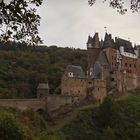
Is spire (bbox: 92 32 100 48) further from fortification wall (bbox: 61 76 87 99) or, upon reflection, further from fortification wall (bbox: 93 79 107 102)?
fortification wall (bbox: 61 76 87 99)

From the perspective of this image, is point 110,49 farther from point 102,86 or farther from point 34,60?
point 34,60

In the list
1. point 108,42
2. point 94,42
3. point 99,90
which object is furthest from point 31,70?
point 99,90

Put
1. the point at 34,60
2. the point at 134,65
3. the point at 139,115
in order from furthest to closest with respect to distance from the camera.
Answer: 1. the point at 34,60
2. the point at 134,65
3. the point at 139,115

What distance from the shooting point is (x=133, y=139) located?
4947 cm

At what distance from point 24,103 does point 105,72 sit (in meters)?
12.4

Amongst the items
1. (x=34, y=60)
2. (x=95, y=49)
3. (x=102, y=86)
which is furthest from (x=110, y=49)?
(x=34, y=60)

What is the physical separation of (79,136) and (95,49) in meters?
15.0

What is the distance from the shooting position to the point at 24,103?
54.1 m

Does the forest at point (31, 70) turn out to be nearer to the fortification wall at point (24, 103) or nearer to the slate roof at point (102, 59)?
the fortification wall at point (24, 103)

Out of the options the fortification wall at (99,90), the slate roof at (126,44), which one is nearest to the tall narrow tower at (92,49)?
the slate roof at (126,44)

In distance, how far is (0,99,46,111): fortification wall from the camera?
2089 inches

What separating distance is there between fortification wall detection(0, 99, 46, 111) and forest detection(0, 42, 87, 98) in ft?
25.0

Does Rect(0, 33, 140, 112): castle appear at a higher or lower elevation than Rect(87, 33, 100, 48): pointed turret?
lower

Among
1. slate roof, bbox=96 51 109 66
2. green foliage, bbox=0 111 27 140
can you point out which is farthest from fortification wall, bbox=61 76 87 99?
green foliage, bbox=0 111 27 140
